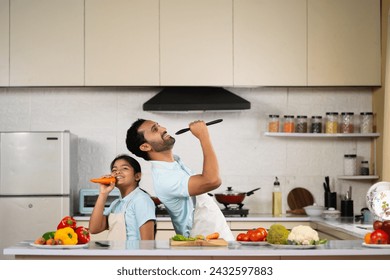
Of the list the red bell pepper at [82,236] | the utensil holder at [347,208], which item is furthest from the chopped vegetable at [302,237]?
the utensil holder at [347,208]

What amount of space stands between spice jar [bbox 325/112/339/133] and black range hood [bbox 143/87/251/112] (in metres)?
0.72

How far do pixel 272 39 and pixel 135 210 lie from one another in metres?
2.63

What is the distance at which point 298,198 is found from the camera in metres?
6.17

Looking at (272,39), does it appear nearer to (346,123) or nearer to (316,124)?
(316,124)

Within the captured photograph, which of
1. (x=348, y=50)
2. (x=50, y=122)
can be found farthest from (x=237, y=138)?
(x=50, y=122)

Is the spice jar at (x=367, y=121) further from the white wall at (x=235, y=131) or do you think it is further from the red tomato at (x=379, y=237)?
the red tomato at (x=379, y=237)

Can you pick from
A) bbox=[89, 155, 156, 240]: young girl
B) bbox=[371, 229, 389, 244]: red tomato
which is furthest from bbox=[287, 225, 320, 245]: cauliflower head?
bbox=[89, 155, 156, 240]: young girl

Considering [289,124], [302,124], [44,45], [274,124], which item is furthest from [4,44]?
[302,124]

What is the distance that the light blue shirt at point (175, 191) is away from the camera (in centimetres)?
375

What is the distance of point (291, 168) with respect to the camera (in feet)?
20.4

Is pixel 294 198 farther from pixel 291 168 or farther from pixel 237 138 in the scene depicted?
pixel 237 138

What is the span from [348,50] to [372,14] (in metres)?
0.34

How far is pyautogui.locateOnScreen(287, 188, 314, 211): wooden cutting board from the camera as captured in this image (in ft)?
20.2
